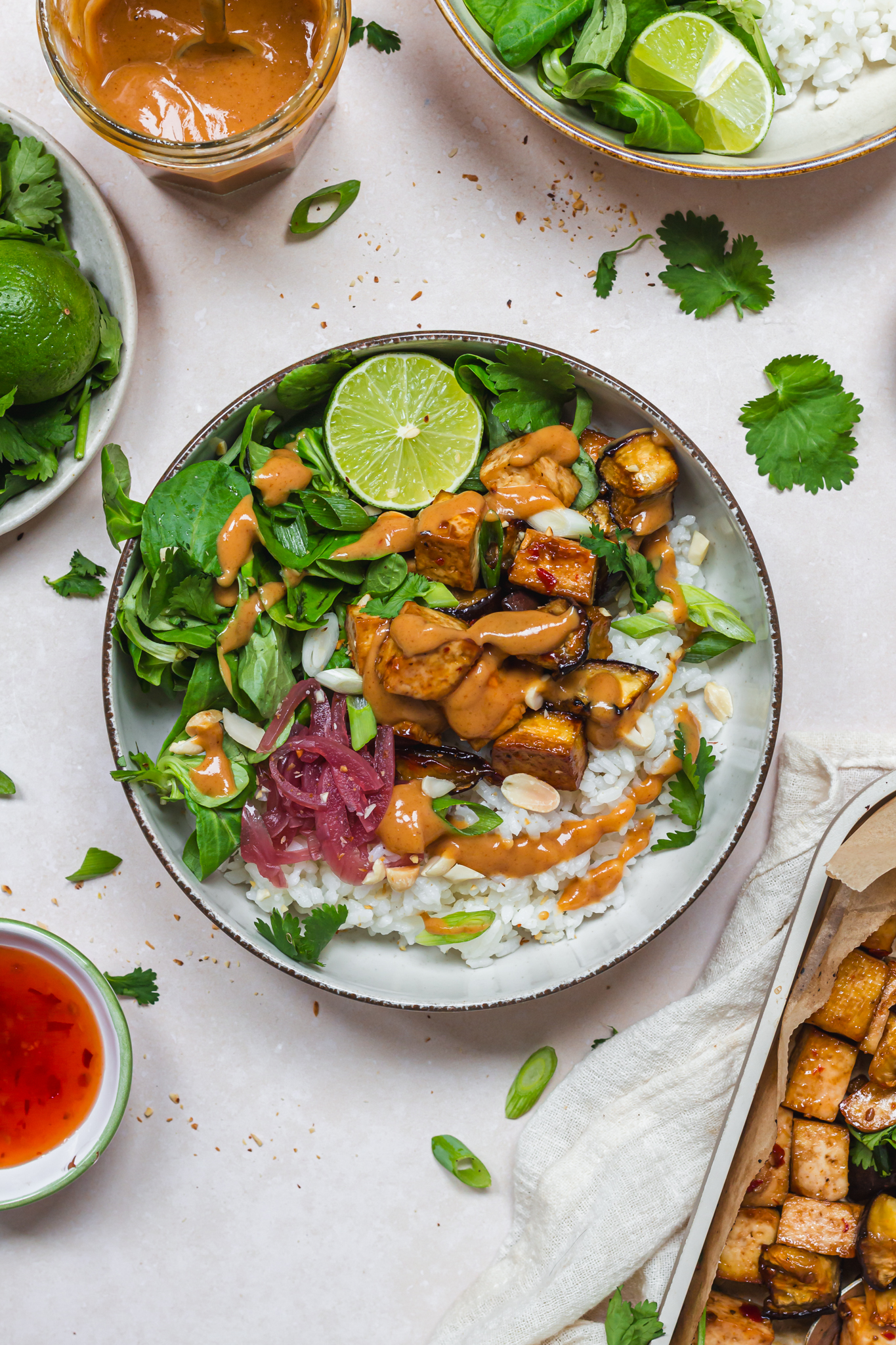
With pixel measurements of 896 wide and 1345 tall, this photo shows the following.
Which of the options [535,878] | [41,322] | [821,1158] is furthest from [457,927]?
[41,322]

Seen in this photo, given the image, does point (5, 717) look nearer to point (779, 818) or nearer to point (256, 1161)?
point (256, 1161)

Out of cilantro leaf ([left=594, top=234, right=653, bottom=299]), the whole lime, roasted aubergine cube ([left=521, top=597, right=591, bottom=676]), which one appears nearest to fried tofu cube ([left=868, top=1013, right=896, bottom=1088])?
roasted aubergine cube ([left=521, top=597, right=591, bottom=676])

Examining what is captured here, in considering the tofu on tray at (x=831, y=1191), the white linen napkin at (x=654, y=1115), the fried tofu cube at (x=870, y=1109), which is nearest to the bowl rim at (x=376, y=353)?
the white linen napkin at (x=654, y=1115)

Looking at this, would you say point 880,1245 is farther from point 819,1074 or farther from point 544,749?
point 544,749

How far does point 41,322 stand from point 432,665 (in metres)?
1.16

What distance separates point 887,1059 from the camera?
2428 mm

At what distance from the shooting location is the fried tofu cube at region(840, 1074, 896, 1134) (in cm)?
247

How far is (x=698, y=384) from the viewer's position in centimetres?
256

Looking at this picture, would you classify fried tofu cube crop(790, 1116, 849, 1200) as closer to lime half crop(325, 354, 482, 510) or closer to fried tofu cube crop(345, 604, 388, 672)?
fried tofu cube crop(345, 604, 388, 672)

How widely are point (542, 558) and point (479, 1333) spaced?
6.45 feet

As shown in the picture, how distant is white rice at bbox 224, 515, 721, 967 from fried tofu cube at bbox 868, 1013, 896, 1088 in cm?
70

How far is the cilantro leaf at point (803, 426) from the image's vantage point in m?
2.53

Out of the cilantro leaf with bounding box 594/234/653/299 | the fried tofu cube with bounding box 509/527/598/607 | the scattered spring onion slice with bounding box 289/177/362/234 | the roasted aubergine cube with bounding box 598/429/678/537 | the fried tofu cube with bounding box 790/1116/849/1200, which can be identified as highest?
the cilantro leaf with bounding box 594/234/653/299

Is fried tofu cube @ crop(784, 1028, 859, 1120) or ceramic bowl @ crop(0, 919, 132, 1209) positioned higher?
fried tofu cube @ crop(784, 1028, 859, 1120)
